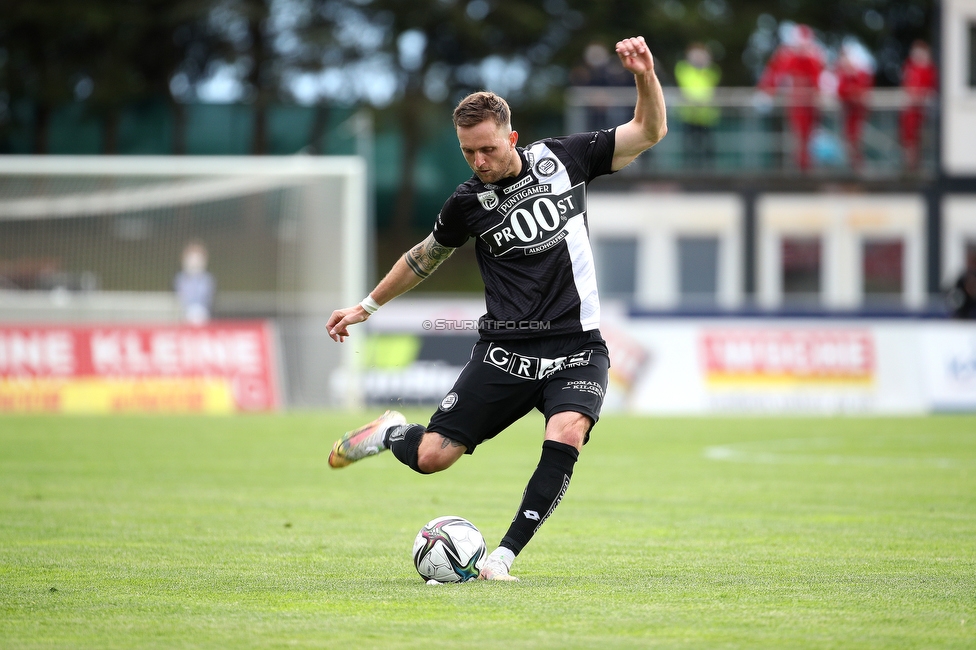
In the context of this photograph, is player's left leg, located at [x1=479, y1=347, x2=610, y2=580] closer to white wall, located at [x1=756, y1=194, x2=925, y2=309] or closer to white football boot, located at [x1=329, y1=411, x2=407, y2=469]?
white football boot, located at [x1=329, y1=411, x2=407, y2=469]

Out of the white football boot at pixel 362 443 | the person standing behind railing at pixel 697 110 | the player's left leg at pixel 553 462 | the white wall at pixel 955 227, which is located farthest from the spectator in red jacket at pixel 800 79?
the player's left leg at pixel 553 462

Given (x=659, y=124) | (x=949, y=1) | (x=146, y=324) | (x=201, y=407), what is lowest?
(x=201, y=407)

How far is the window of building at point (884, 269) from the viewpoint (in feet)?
88.3

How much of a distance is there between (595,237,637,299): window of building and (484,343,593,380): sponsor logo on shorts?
68.1ft

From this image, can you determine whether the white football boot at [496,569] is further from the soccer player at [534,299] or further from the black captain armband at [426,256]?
the black captain armband at [426,256]

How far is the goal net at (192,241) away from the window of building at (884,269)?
11358 millimetres

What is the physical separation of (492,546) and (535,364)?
1538 mm

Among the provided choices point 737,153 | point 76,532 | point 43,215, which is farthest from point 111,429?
point 737,153

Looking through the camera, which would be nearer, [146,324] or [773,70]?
[146,324]

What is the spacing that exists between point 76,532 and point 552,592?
11.7ft

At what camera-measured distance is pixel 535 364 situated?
6.51m

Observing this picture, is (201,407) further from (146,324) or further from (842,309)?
(842,309)

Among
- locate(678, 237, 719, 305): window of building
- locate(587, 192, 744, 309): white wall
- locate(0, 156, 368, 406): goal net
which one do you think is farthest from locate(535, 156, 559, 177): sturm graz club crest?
locate(678, 237, 719, 305): window of building

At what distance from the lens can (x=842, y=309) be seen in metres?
22.0
